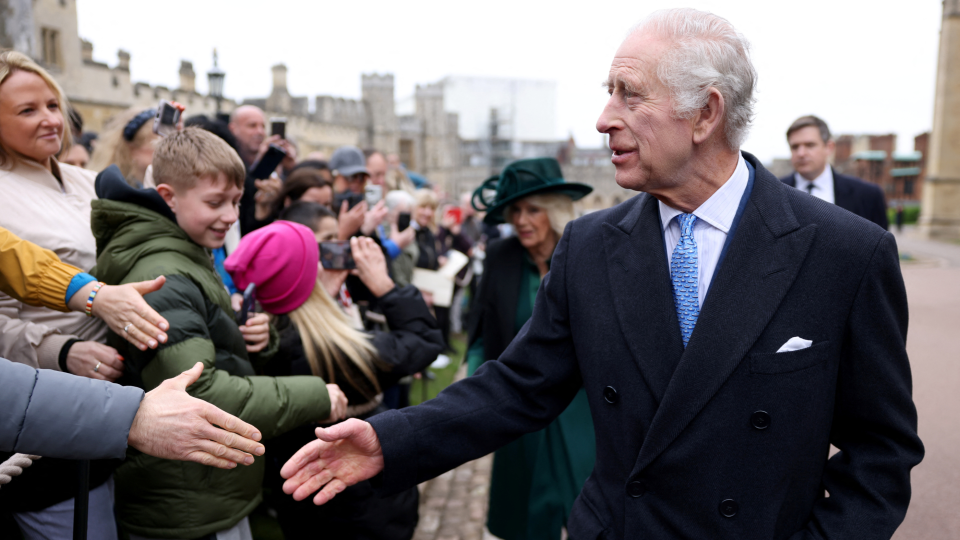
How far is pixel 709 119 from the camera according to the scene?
75.6 inches

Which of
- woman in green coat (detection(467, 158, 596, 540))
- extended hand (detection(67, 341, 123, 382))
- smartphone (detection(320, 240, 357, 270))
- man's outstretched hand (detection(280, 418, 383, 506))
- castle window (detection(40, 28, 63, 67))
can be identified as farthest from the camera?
castle window (detection(40, 28, 63, 67))

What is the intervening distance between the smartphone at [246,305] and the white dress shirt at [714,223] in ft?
6.23

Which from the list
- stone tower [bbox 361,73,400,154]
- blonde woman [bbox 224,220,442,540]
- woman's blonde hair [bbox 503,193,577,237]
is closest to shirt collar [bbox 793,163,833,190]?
woman's blonde hair [bbox 503,193,577,237]

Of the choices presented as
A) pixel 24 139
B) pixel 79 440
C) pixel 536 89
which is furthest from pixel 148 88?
pixel 536 89

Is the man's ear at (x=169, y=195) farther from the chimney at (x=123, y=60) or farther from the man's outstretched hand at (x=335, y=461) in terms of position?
the chimney at (x=123, y=60)

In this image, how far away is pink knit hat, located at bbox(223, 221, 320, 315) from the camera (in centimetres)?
307

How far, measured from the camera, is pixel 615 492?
197 centimetres

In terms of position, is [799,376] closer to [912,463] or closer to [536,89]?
[912,463]

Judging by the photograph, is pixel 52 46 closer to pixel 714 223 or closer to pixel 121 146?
pixel 121 146

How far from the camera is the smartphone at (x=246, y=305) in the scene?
295 centimetres

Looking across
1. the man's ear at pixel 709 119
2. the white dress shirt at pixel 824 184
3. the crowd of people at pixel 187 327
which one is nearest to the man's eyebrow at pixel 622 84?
the man's ear at pixel 709 119

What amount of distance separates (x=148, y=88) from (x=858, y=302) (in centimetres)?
2256

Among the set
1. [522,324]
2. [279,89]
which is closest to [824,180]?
[522,324]

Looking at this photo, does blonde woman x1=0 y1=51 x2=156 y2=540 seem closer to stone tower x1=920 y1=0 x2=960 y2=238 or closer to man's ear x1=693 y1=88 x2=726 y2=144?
man's ear x1=693 y1=88 x2=726 y2=144
